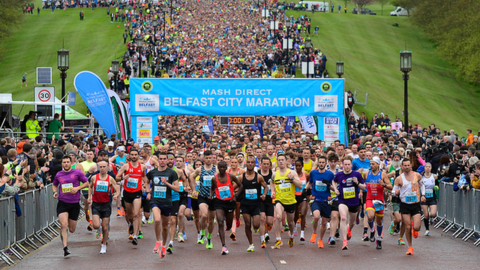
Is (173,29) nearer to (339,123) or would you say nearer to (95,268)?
(339,123)

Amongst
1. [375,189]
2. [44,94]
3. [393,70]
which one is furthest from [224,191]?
[393,70]

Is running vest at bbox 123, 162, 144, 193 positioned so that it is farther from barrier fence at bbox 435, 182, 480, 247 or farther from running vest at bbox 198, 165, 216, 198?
barrier fence at bbox 435, 182, 480, 247

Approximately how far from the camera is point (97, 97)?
84.1ft

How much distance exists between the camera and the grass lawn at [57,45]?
70875 millimetres

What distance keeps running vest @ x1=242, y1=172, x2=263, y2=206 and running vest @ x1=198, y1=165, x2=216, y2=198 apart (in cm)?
69

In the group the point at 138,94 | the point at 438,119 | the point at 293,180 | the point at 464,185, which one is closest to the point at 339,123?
the point at 138,94

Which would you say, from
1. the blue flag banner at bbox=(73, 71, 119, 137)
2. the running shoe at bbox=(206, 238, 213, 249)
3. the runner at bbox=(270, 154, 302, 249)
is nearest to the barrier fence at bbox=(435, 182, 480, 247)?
the runner at bbox=(270, 154, 302, 249)

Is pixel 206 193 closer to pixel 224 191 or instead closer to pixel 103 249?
pixel 224 191

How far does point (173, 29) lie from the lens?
72312 millimetres

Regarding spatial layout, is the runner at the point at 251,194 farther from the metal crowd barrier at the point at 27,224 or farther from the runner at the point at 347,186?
the metal crowd barrier at the point at 27,224

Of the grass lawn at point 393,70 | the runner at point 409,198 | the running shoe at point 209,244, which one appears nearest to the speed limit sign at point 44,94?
the running shoe at point 209,244

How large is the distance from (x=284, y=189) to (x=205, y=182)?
1633 millimetres

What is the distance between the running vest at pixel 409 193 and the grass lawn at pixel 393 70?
42.7 metres

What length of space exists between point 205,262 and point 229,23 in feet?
220
